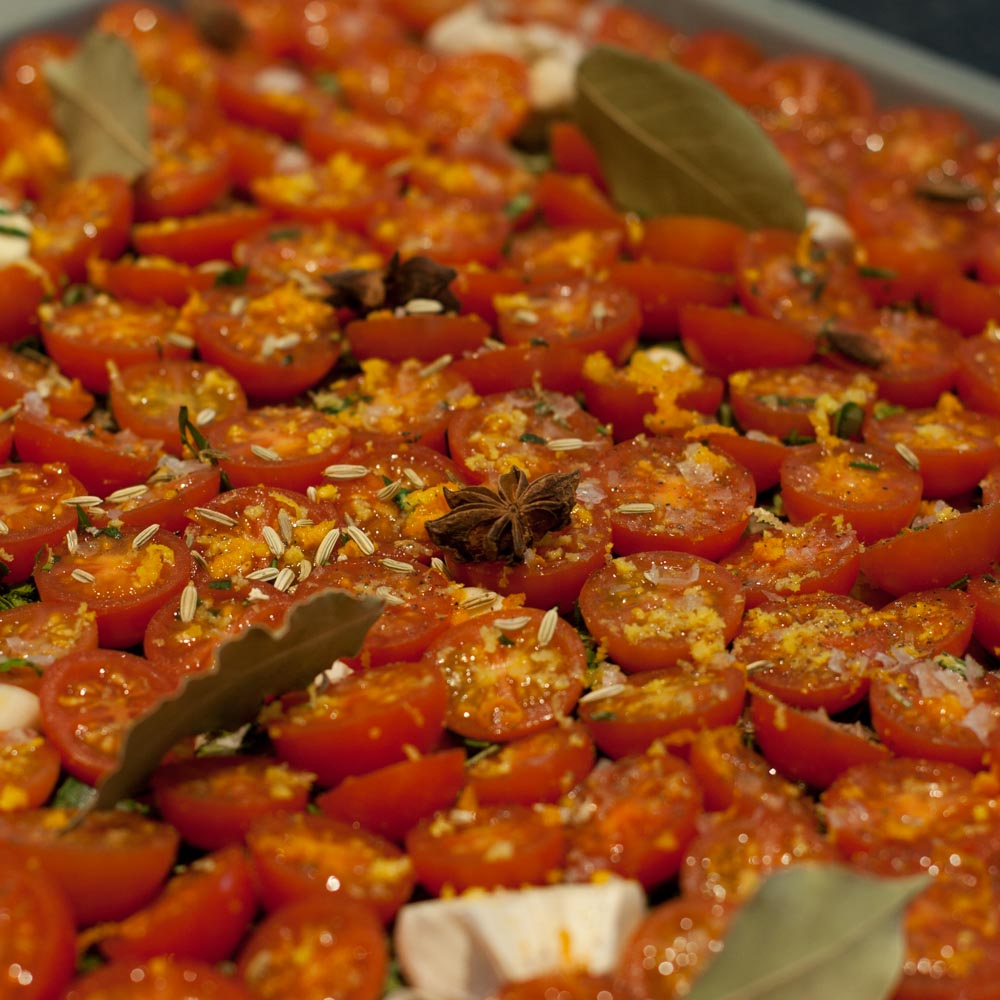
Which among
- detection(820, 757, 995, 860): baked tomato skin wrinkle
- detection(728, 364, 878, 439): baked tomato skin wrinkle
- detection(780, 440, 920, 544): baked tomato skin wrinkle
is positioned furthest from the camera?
detection(728, 364, 878, 439): baked tomato skin wrinkle

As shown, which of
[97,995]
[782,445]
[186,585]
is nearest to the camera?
[97,995]

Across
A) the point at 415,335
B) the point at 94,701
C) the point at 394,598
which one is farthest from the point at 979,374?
the point at 94,701

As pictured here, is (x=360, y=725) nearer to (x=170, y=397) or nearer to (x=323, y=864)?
(x=323, y=864)

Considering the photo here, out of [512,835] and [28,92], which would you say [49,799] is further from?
[28,92]

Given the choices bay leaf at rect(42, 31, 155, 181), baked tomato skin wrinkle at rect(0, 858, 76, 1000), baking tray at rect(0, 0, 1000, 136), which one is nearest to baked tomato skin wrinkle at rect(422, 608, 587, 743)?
baked tomato skin wrinkle at rect(0, 858, 76, 1000)

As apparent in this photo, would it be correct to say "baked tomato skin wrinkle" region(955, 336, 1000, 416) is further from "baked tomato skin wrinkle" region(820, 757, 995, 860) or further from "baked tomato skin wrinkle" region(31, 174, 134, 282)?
"baked tomato skin wrinkle" region(31, 174, 134, 282)

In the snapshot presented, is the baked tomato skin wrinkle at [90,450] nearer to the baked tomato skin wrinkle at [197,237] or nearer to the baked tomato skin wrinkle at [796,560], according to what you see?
the baked tomato skin wrinkle at [197,237]

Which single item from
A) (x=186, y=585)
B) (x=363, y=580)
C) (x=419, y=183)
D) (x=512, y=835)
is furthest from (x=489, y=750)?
(x=419, y=183)
